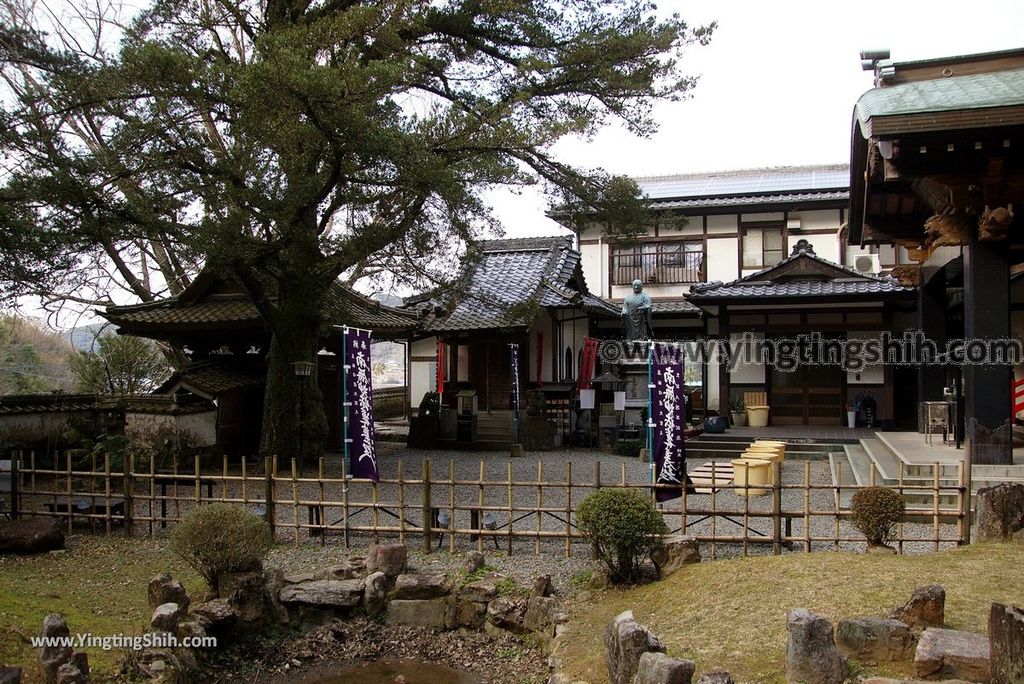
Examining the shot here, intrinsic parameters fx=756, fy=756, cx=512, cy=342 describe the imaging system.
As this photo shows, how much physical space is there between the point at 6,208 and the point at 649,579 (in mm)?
10558

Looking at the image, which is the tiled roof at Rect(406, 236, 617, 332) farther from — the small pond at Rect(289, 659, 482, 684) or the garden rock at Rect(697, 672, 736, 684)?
the garden rock at Rect(697, 672, 736, 684)

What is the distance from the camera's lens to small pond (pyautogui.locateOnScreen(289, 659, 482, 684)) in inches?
285

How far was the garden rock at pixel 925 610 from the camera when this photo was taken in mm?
5387

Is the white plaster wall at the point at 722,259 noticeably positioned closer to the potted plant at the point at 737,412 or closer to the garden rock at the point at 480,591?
the potted plant at the point at 737,412

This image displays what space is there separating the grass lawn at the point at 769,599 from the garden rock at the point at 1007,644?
1.00 meters

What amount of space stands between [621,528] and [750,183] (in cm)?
2340

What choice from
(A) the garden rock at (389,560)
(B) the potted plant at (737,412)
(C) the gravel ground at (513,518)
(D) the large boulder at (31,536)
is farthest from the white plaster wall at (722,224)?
(D) the large boulder at (31,536)

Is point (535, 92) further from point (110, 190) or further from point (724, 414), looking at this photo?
point (724, 414)

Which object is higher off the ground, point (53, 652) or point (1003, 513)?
point (1003, 513)

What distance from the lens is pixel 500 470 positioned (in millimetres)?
16594

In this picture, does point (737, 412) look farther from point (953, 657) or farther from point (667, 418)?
point (953, 657)

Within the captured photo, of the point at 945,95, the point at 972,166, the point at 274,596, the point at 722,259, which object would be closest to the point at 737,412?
the point at 722,259

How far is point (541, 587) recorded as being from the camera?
811 cm

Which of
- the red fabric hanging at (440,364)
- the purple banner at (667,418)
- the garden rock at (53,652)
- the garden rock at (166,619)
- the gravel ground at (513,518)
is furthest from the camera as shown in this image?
the red fabric hanging at (440,364)
